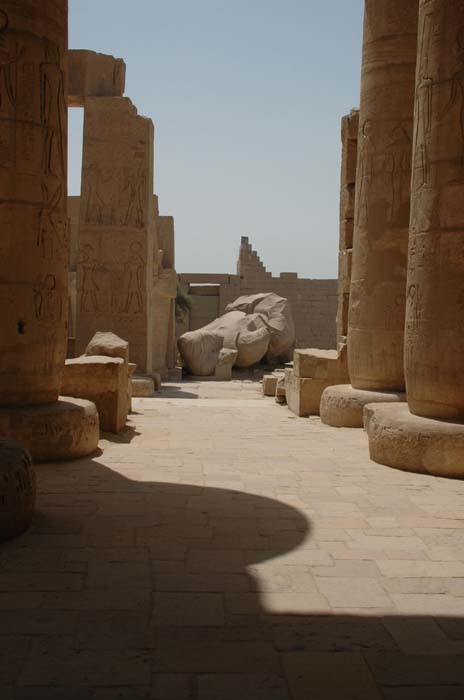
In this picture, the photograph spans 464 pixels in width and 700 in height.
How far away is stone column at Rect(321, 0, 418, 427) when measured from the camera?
308 inches

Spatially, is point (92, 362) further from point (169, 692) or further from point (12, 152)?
point (169, 692)

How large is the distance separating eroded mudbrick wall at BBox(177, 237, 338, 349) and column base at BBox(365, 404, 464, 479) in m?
24.2

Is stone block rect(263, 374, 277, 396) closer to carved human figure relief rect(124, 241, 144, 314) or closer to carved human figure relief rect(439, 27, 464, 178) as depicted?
carved human figure relief rect(124, 241, 144, 314)

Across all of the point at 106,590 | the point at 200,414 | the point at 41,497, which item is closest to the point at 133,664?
the point at 106,590

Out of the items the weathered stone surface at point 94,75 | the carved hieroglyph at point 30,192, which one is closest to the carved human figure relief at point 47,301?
the carved hieroglyph at point 30,192

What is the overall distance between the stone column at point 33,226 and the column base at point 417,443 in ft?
7.80

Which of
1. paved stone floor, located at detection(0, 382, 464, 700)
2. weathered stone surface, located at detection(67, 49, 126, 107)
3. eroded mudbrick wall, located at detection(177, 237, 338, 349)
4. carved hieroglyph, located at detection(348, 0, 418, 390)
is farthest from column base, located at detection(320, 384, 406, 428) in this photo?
eroded mudbrick wall, located at detection(177, 237, 338, 349)

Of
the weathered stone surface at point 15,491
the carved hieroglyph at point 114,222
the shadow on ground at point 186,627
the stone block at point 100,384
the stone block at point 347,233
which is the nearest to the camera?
the shadow on ground at point 186,627

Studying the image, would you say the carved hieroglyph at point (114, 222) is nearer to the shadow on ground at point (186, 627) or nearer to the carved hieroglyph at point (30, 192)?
the carved hieroglyph at point (30, 192)

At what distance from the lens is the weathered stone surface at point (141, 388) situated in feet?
43.8

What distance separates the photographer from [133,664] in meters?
2.57

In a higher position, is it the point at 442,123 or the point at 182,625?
the point at 442,123

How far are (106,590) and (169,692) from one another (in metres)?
0.89

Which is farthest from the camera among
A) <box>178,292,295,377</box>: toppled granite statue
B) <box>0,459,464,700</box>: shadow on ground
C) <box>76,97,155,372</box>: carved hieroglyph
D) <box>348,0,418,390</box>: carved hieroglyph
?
<box>178,292,295,377</box>: toppled granite statue
